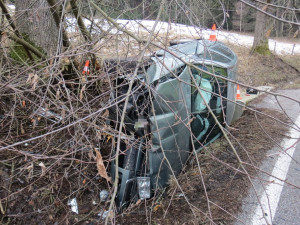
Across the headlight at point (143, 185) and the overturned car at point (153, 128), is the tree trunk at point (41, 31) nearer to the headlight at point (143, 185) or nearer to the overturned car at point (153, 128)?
the overturned car at point (153, 128)

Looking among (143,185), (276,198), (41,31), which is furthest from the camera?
(41,31)

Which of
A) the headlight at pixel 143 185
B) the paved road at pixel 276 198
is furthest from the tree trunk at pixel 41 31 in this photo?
the paved road at pixel 276 198

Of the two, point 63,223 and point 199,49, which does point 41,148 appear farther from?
point 199,49

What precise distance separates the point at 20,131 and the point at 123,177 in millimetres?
2020

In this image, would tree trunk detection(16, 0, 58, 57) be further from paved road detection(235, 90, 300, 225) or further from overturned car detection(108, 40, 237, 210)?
paved road detection(235, 90, 300, 225)

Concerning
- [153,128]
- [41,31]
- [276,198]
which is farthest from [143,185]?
[41,31]


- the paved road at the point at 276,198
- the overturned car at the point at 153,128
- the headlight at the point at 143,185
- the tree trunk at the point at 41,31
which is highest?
the tree trunk at the point at 41,31

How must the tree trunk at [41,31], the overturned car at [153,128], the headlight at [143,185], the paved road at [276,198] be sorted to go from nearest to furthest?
the paved road at [276,198], the overturned car at [153,128], the headlight at [143,185], the tree trunk at [41,31]

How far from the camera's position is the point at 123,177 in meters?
3.79

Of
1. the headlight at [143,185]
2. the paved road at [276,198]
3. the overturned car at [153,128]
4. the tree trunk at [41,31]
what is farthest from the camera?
the tree trunk at [41,31]

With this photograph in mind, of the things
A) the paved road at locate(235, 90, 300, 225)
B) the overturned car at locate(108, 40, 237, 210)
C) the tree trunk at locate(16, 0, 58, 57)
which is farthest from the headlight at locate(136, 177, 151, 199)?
the tree trunk at locate(16, 0, 58, 57)

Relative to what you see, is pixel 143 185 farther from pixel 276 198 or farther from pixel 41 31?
pixel 41 31

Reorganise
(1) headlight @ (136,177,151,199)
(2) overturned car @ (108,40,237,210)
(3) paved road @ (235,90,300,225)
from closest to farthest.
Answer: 1. (3) paved road @ (235,90,300,225)
2. (2) overturned car @ (108,40,237,210)
3. (1) headlight @ (136,177,151,199)

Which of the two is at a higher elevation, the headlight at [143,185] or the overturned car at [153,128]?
the overturned car at [153,128]
